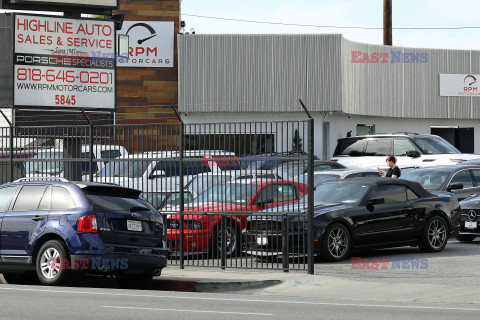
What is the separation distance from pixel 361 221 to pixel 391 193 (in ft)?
4.06

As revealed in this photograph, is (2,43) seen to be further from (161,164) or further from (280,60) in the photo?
(280,60)

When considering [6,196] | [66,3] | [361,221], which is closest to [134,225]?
[6,196]

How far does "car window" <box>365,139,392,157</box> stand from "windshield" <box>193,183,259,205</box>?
12133 millimetres

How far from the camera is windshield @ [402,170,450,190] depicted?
21672 mm

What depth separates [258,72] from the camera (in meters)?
35.8

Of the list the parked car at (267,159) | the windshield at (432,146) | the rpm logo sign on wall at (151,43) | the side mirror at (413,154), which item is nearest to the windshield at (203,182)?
the parked car at (267,159)

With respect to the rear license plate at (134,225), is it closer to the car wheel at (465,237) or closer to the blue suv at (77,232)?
the blue suv at (77,232)

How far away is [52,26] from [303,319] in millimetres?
11114

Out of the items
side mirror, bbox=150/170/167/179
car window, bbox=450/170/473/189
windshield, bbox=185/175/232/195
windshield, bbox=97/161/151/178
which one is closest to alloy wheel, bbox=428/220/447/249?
car window, bbox=450/170/473/189

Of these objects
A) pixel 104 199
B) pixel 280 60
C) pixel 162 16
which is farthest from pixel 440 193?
pixel 162 16

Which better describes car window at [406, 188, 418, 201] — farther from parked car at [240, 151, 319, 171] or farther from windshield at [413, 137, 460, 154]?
windshield at [413, 137, 460, 154]

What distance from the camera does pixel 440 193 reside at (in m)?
19.1

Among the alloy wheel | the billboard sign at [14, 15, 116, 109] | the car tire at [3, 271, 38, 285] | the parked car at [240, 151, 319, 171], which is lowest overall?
the car tire at [3, 271, 38, 285]

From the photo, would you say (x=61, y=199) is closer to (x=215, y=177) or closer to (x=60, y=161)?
(x=215, y=177)
